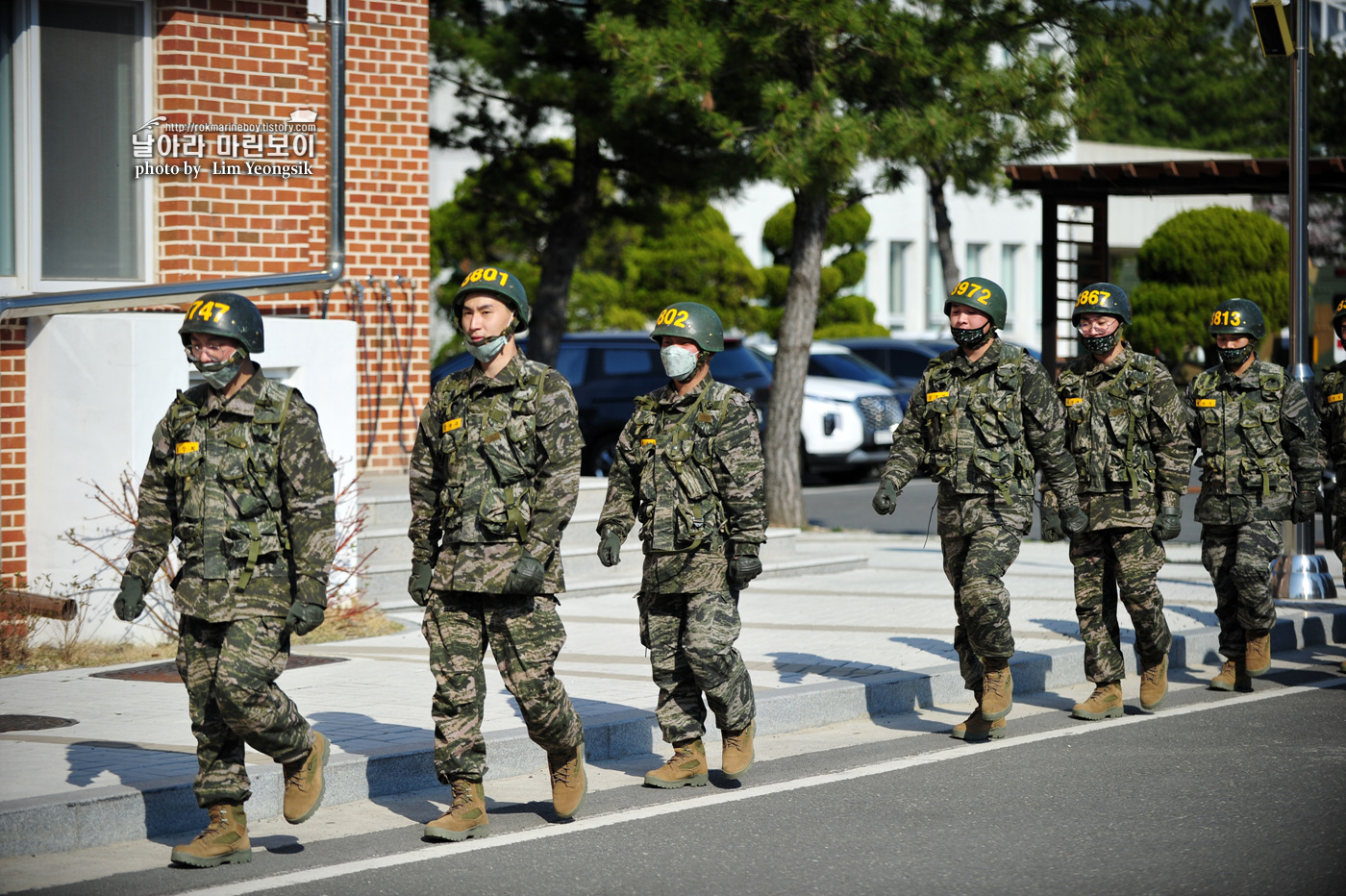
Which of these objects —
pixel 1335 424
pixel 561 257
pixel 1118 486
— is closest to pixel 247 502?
pixel 1118 486

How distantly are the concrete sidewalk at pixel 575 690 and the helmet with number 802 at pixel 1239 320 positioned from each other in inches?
76.8

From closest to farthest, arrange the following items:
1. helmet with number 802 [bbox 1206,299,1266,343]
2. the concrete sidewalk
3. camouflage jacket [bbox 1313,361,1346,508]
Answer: the concrete sidewalk < helmet with number 802 [bbox 1206,299,1266,343] < camouflage jacket [bbox 1313,361,1346,508]

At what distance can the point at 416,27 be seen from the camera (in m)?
12.8

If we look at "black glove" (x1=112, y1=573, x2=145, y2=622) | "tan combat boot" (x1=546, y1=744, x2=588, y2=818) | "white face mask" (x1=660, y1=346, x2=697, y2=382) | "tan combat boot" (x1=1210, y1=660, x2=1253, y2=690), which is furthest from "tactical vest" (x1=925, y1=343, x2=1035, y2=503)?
"black glove" (x1=112, y1=573, x2=145, y2=622)

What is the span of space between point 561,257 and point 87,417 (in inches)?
381

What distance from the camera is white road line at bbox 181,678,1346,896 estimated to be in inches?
221

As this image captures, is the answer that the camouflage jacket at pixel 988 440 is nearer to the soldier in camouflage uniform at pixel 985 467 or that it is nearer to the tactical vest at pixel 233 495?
the soldier in camouflage uniform at pixel 985 467

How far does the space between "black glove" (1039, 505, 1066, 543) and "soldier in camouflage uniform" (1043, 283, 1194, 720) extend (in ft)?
0.11

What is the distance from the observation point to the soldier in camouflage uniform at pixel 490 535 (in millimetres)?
5977

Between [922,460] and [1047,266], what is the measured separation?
26.4ft

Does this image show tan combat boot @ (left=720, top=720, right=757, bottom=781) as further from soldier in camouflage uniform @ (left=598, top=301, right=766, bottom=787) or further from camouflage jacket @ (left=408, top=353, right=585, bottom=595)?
camouflage jacket @ (left=408, top=353, right=585, bottom=595)

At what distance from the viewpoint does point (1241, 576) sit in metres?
9.24

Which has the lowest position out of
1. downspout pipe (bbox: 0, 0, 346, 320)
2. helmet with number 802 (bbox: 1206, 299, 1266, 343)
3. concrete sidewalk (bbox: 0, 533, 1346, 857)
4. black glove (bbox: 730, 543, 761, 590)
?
concrete sidewalk (bbox: 0, 533, 1346, 857)

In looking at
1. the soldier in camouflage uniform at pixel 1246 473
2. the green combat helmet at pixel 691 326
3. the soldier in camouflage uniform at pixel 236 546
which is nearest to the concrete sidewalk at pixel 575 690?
the soldier in camouflage uniform at pixel 236 546
